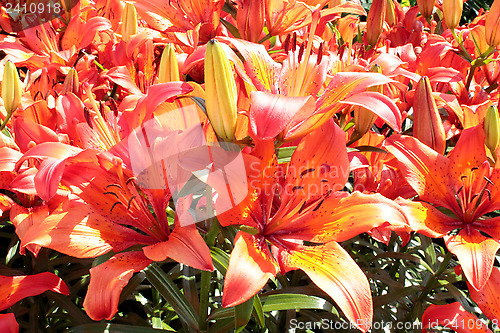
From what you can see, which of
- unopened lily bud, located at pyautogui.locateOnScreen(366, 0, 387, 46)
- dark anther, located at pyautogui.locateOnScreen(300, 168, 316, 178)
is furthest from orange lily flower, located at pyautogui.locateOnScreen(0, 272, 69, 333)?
unopened lily bud, located at pyautogui.locateOnScreen(366, 0, 387, 46)

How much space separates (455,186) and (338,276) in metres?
0.36

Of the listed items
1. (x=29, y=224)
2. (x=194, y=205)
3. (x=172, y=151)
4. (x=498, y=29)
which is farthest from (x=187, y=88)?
(x=498, y=29)

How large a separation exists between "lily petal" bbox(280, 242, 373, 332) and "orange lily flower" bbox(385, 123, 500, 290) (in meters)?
0.19

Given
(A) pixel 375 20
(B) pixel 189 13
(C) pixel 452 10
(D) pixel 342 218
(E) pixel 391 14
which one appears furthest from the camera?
(E) pixel 391 14

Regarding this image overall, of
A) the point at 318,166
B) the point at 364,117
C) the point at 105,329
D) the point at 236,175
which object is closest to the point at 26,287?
the point at 105,329

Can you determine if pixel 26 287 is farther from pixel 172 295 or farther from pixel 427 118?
pixel 427 118

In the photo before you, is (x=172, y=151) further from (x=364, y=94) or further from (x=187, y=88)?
(x=364, y=94)

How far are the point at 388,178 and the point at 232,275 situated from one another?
17.6 inches

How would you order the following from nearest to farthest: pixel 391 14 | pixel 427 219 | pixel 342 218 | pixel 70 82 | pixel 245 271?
pixel 245 271, pixel 342 218, pixel 427 219, pixel 70 82, pixel 391 14

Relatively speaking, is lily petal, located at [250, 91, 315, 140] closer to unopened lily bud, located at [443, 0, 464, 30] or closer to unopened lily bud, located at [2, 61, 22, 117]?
unopened lily bud, located at [2, 61, 22, 117]

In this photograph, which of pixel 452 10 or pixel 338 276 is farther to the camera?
pixel 452 10

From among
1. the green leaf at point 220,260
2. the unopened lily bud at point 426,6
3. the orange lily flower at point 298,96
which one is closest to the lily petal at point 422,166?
the orange lily flower at point 298,96

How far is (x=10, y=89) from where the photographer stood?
87 centimetres

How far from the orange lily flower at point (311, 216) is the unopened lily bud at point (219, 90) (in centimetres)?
6
